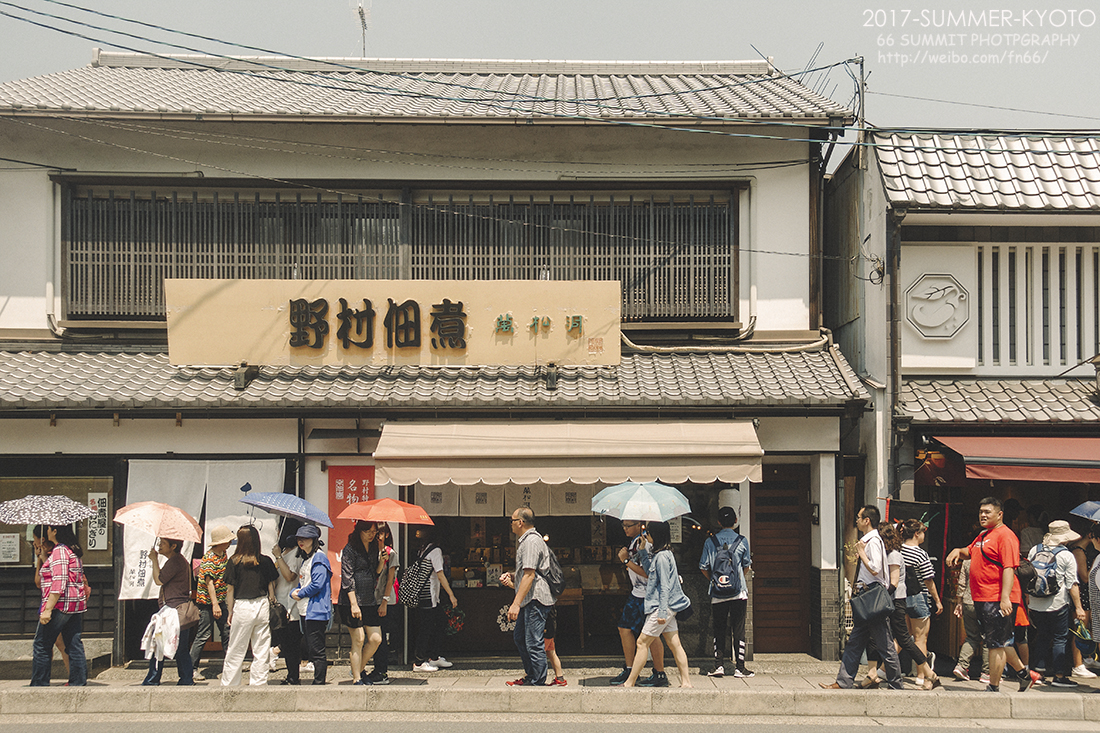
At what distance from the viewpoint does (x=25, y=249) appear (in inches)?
485

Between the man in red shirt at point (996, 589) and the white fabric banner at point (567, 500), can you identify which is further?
the white fabric banner at point (567, 500)

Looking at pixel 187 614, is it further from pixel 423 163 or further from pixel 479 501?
pixel 423 163

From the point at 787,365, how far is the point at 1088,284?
14.7 feet

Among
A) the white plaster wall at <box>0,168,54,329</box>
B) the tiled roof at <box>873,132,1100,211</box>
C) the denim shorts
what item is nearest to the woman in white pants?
the white plaster wall at <box>0,168,54,329</box>

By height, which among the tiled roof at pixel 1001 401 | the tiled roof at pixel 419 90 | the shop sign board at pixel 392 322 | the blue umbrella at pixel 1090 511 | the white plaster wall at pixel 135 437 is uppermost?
the tiled roof at pixel 419 90

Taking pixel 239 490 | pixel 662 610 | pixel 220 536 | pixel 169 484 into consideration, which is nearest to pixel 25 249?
pixel 169 484

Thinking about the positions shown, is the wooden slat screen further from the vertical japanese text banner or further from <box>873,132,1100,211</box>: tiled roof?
the vertical japanese text banner

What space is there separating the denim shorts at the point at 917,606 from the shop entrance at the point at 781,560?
2.28m

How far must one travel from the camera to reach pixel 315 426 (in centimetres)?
1172

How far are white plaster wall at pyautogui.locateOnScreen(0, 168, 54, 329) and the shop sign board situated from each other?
2121mm

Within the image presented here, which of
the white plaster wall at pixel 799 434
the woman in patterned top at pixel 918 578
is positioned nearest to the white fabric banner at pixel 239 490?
the white plaster wall at pixel 799 434

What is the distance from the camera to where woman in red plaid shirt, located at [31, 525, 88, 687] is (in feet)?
30.6

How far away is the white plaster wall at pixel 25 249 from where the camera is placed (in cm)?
1227

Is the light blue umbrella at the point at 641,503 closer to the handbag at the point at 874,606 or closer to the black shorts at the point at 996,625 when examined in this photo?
the handbag at the point at 874,606
